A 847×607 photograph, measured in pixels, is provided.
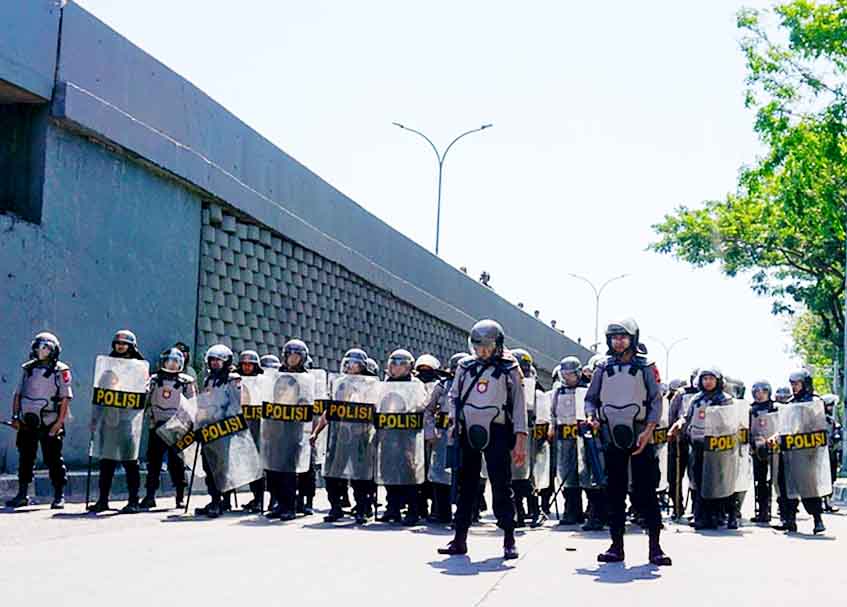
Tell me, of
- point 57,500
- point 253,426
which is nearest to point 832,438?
point 253,426

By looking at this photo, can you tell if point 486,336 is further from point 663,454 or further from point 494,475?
point 663,454

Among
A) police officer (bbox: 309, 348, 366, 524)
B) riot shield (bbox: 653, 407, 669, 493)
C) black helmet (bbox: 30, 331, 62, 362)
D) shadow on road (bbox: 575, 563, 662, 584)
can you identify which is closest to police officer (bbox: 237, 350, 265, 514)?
police officer (bbox: 309, 348, 366, 524)

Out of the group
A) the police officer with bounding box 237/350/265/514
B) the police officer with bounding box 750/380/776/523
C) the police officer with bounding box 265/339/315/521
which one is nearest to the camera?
the police officer with bounding box 265/339/315/521

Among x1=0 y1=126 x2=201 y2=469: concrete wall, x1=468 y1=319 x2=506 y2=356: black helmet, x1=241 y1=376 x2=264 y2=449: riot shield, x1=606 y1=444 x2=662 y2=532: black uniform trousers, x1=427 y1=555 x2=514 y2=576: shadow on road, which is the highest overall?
x1=0 y1=126 x2=201 y2=469: concrete wall

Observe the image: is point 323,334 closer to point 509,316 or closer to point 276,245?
point 276,245

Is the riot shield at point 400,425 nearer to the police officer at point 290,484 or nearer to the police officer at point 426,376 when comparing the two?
the police officer at point 426,376

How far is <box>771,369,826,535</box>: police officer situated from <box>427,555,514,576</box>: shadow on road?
5.50 metres

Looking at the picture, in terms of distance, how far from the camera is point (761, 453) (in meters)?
15.8

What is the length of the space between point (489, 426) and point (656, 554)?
170 cm

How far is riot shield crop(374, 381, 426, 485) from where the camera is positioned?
1381 centimetres

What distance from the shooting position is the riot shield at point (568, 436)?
1446 centimetres

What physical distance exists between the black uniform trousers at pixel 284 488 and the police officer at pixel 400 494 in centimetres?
99

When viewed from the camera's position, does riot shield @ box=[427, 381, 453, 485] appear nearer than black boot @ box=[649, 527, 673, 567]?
No

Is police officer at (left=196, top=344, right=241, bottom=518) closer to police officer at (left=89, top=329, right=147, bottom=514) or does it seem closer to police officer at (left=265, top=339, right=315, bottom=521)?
police officer at (left=265, top=339, right=315, bottom=521)
